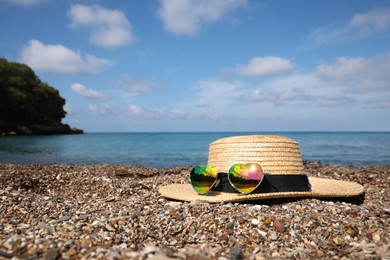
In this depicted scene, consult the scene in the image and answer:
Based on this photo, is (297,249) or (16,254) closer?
(16,254)

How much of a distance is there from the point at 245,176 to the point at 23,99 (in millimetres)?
65506

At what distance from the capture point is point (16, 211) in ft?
15.2

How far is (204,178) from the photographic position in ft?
16.8

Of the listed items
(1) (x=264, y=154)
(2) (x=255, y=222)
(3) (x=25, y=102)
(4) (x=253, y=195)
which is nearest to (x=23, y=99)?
(3) (x=25, y=102)

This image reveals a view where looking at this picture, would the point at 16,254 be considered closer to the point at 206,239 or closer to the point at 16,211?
the point at 206,239

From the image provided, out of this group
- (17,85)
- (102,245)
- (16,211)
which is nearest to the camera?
(102,245)

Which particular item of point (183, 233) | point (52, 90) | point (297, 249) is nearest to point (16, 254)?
point (183, 233)

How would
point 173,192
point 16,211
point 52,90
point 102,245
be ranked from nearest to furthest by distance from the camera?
point 102,245 → point 16,211 → point 173,192 → point 52,90

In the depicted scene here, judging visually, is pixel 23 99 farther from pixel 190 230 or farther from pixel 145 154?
pixel 190 230

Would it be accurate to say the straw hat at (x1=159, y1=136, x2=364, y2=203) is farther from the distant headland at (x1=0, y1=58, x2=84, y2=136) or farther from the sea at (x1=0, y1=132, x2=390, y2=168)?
the distant headland at (x1=0, y1=58, x2=84, y2=136)

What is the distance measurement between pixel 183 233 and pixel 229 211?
0.81 meters

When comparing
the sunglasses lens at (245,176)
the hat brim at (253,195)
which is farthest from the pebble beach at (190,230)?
the sunglasses lens at (245,176)

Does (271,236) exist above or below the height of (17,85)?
below

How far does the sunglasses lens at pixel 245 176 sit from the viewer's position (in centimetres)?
477
